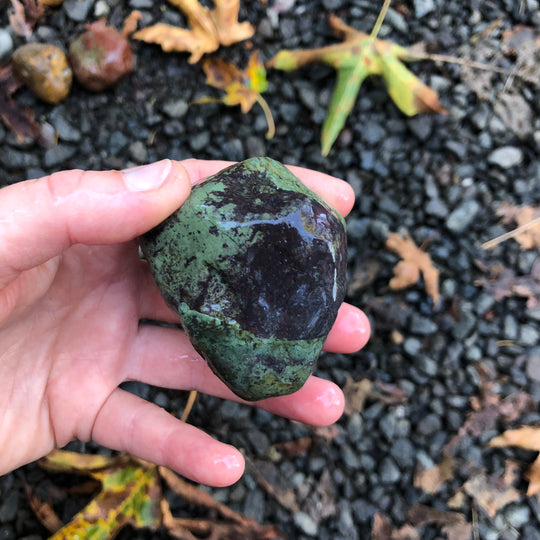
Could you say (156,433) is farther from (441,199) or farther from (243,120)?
(441,199)

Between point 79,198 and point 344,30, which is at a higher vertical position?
point 79,198

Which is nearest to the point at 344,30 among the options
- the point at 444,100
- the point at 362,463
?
the point at 444,100

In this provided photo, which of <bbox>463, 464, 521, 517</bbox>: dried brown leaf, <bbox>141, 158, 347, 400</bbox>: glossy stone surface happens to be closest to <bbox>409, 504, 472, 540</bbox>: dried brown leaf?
<bbox>463, 464, 521, 517</bbox>: dried brown leaf

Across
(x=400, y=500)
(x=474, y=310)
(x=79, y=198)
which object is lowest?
(x=400, y=500)

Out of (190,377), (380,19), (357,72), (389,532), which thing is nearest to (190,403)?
(190,377)

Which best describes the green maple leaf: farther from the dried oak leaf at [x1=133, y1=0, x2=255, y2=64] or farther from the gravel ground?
the dried oak leaf at [x1=133, y1=0, x2=255, y2=64]

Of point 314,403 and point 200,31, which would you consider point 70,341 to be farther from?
point 200,31

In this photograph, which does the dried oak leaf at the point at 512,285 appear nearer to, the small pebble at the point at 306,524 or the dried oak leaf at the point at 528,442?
the dried oak leaf at the point at 528,442
